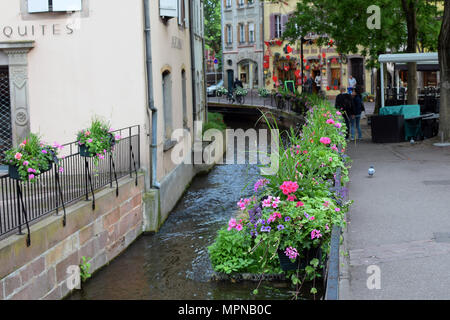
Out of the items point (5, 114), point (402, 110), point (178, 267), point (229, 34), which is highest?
point (229, 34)

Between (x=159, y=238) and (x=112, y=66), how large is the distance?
3.28 meters

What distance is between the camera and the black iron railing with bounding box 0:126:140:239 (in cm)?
783

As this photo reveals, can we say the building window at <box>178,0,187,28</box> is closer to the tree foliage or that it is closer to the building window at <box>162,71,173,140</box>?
the building window at <box>162,71,173,140</box>

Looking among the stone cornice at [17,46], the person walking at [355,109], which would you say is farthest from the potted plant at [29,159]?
the person walking at [355,109]

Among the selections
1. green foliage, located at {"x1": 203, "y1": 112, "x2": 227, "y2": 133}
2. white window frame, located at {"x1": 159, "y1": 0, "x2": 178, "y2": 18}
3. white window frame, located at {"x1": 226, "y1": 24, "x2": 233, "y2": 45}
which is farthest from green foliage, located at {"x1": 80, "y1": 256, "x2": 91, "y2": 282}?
white window frame, located at {"x1": 226, "y1": 24, "x2": 233, "y2": 45}

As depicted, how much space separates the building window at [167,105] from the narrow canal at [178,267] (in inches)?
65.8

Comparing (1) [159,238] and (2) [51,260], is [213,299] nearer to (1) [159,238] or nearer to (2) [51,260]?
(2) [51,260]

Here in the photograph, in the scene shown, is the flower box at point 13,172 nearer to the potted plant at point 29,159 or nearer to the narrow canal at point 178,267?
the potted plant at point 29,159

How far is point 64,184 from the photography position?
32.1 feet

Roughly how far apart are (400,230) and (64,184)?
4.69 m

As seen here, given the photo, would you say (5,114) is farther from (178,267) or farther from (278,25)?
(278,25)

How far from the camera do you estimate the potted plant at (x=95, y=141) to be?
10.1 metres

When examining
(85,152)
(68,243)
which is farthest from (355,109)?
(68,243)

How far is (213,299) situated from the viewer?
819 centimetres
